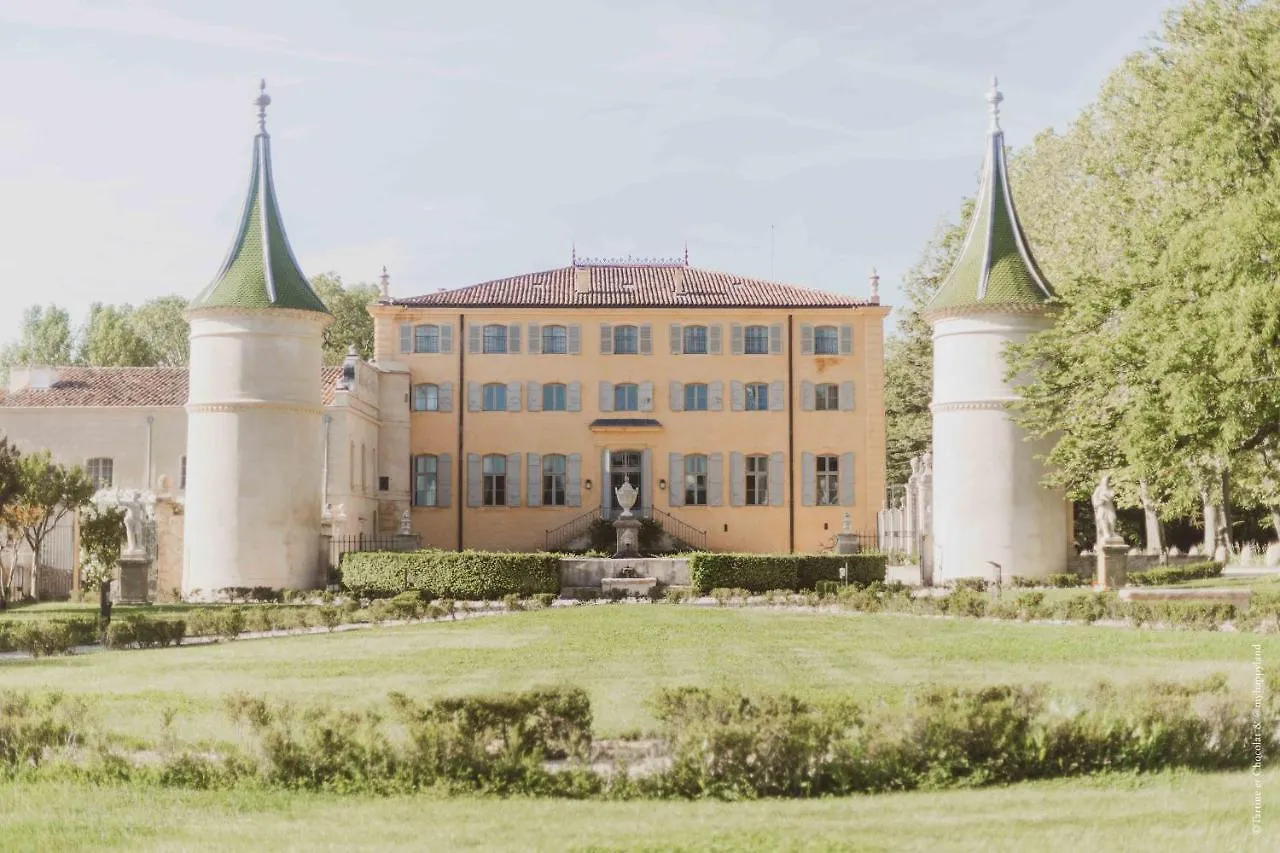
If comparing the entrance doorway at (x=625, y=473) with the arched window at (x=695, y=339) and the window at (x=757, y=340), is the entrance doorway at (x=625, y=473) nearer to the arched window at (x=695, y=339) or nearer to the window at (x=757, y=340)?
the arched window at (x=695, y=339)

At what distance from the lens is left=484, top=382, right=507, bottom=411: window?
155 feet

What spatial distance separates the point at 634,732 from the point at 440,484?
35981mm

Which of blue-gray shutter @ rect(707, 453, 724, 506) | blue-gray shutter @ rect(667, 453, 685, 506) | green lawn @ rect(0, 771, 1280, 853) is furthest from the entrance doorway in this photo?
green lawn @ rect(0, 771, 1280, 853)

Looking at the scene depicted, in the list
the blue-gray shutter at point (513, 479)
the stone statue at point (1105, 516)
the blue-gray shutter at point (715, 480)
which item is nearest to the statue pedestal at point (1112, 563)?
the stone statue at point (1105, 516)

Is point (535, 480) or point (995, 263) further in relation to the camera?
point (535, 480)

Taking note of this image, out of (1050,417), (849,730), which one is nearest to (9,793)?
(849,730)

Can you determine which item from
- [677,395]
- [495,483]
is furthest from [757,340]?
[495,483]

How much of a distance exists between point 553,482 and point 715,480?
4942 millimetres

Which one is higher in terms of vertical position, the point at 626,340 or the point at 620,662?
the point at 626,340

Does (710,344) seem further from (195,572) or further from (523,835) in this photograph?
(523,835)

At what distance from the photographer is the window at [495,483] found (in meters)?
46.9

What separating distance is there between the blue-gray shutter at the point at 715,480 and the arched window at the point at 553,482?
4456 millimetres

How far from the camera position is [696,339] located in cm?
4741

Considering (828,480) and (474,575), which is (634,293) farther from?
(474,575)
